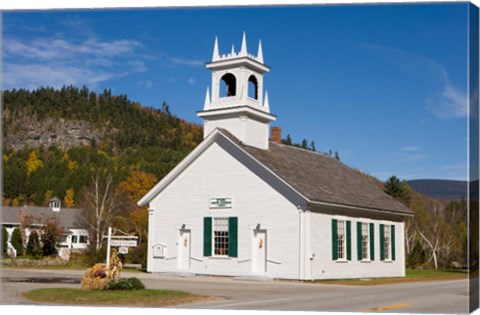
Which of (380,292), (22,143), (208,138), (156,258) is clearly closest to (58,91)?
(22,143)

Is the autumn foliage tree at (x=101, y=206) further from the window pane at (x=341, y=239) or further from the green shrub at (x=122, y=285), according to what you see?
the green shrub at (x=122, y=285)

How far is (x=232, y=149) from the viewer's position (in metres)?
26.3

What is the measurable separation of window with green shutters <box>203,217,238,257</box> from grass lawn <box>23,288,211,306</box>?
838 cm

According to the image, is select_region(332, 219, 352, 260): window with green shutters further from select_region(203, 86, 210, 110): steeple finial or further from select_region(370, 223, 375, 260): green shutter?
select_region(203, 86, 210, 110): steeple finial

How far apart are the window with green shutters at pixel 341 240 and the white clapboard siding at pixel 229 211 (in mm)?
2158

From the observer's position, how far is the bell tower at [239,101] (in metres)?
26.9

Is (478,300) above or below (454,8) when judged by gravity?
below

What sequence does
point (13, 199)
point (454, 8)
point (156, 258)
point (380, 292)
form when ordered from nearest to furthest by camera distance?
1. point (454, 8)
2. point (380, 292)
3. point (156, 258)
4. point (13, 199)

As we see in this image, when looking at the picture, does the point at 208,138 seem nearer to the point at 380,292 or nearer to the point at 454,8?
the point at 380,292

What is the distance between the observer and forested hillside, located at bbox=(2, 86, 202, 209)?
22.4 meters

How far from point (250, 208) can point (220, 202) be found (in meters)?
1.26

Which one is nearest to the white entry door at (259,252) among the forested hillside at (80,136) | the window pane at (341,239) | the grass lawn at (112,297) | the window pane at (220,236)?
the window pane at (220,236)

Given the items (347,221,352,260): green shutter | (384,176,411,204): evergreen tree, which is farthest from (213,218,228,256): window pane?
(384,176,411,204): evergreen tree

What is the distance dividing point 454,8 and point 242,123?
12.6m
